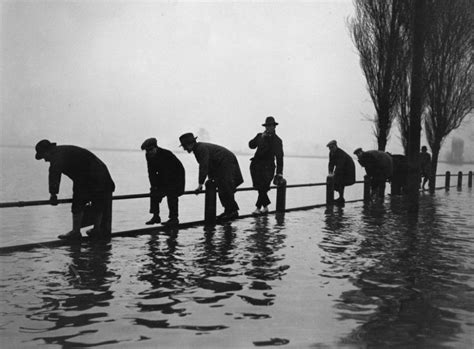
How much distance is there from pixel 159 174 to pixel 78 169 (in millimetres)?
1690

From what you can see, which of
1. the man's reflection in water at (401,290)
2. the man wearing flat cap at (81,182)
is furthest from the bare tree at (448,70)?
the man wearing flat cap at (81,182)

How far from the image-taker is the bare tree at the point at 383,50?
2050 centimetres

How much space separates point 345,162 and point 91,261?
967 centimetres

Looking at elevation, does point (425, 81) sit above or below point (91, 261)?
above

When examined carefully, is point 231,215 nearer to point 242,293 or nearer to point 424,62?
point 242,293

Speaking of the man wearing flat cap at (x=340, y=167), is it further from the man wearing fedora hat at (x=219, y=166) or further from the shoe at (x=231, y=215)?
the man wearing fedora hat at (x=219, y=166)

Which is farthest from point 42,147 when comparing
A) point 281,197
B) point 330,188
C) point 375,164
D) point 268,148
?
point 375,164

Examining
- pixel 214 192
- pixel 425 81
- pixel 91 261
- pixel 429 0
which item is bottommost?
pixel 91 261

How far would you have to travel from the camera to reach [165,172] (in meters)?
9.25

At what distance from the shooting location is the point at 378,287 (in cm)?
541

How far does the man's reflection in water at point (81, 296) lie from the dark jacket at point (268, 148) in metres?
5.42

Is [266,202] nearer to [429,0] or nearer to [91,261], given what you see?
[91,261]

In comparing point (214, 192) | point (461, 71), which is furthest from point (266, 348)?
point (461, 71)

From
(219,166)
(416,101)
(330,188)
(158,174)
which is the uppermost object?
(416,101)
